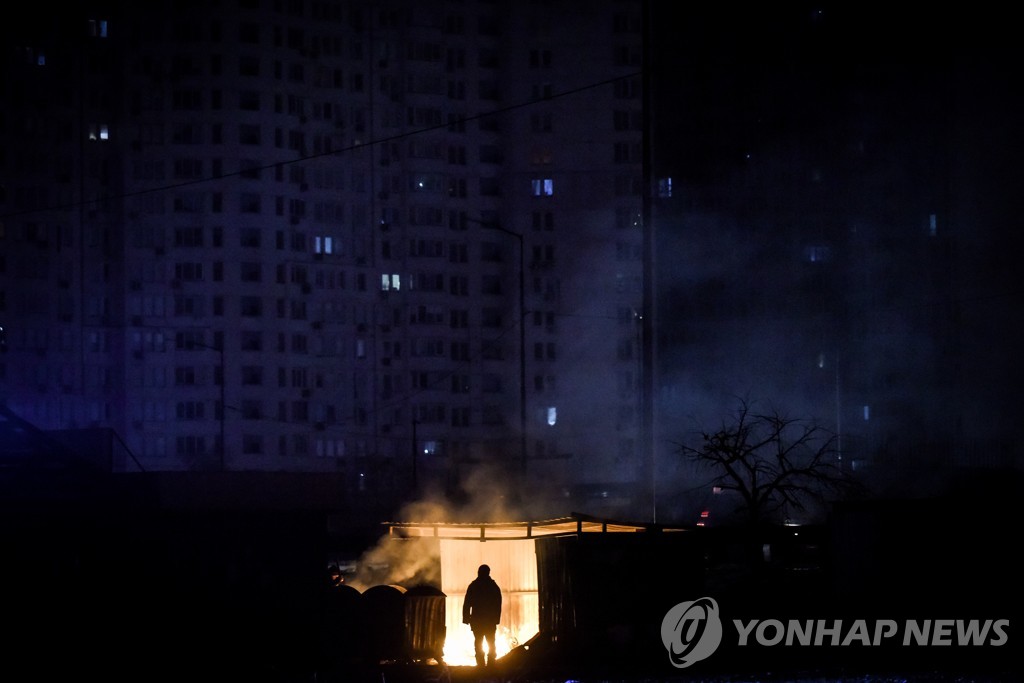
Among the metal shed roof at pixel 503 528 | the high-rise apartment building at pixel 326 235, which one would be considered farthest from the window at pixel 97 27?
the metal shed roof at pixel 503 528

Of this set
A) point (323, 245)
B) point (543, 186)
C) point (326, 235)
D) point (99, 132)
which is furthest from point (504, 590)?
point (99, 132)

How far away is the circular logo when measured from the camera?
594 inches

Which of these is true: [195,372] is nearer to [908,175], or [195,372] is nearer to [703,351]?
[703,351]

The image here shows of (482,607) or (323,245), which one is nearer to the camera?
(482,607)

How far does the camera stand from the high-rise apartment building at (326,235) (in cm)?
7175

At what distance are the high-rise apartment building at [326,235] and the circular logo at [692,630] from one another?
5206 cm

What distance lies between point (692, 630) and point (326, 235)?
62.3m

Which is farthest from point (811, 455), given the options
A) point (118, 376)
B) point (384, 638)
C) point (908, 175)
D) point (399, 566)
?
point (118, 376)

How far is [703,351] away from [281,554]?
47739 mm

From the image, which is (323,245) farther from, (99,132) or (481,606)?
(481,606)

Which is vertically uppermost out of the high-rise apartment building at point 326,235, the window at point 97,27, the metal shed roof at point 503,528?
the window at point 97,27

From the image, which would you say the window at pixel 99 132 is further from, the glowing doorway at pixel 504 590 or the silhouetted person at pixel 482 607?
the silhouetted person at pixel 482 607

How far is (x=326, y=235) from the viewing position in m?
75.1

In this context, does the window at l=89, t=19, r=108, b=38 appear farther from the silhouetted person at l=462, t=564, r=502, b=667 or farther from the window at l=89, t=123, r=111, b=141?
the silhouetted person at l=462, t=564, r=502, b=667
